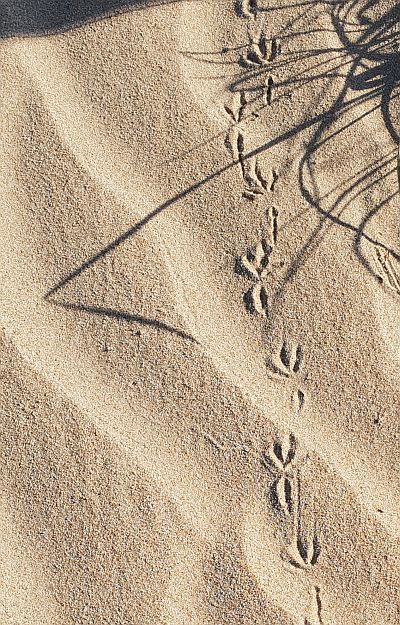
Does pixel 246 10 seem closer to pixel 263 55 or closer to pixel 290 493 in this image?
pixel 263 55

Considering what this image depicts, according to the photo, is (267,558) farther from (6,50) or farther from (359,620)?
(6,50)

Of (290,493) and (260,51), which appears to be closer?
(290,493)

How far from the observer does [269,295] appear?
1442mm

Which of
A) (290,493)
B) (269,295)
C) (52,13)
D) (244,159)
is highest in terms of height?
(52,13)

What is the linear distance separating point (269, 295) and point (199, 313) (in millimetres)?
130

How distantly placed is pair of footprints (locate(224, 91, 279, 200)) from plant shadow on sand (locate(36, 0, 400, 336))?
0.05 ft

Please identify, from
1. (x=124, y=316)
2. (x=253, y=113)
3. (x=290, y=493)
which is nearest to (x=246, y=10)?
(x=253, y=113)

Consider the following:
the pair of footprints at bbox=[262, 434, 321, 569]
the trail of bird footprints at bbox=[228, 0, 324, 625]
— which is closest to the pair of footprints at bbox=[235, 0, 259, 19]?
the trail of bird footprints at bbox=[228, 0, 324, 625]

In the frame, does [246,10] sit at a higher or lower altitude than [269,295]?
higher

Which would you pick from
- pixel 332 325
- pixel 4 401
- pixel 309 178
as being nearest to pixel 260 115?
pixel 309 178

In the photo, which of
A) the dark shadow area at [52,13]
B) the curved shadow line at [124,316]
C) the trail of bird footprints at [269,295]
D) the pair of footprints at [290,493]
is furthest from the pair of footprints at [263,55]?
the pair of footprints at [290,493]

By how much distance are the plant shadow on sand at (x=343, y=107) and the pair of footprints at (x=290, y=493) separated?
272mm

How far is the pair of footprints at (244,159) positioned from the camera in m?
1.47

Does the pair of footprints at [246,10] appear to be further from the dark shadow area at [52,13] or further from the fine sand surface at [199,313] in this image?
the dark shadow area at [52,13]
